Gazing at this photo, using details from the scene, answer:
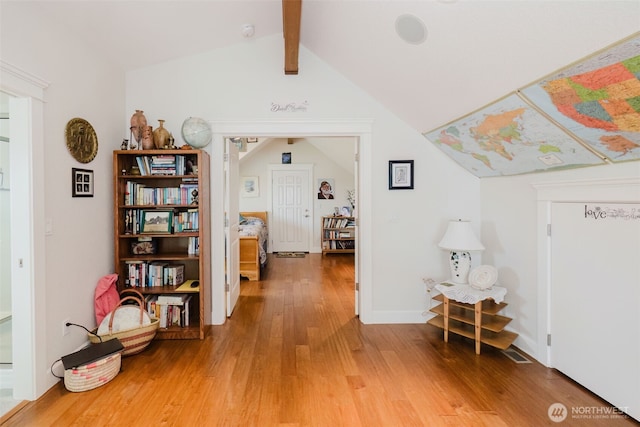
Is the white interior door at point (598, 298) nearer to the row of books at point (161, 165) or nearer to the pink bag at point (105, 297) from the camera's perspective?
the row of books at point (161, 165)

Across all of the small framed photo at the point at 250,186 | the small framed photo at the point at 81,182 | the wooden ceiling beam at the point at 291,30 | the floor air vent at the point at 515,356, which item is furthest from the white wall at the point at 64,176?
the small framed photo at the point at 250,186

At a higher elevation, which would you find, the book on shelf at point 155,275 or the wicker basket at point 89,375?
the book on shelf at point 155,275

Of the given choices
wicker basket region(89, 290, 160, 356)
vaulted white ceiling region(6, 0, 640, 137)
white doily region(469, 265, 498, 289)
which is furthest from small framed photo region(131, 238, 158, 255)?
white doily region(469, 265, 498, 289)

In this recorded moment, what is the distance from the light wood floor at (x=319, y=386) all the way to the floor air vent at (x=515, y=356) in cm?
6

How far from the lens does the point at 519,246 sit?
2668 mm

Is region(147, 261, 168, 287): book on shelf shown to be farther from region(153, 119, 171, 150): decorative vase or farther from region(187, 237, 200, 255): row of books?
region(153, 119, 171, 150): decorative vase

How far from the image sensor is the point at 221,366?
7.81ft

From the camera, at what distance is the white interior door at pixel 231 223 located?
10.8ft

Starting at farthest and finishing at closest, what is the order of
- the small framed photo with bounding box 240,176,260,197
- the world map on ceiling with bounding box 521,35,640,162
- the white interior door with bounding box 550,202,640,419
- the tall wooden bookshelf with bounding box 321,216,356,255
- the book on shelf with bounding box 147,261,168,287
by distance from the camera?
the small framed photo with bounding box 240,176,260,197
the tall wooden bookshelf with bounding box 321,216,356,255
the book on shelf with bounding box 147,261,168,287
the white interior door with bounding box 550,202,640,419
the world map on ceiling with bounding box 521,35,640,162

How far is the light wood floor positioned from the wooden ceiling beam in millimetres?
2538

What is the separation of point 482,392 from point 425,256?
142 cm

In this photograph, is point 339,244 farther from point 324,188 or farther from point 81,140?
point 81,140

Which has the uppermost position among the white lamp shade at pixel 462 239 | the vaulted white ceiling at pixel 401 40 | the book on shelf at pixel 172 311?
the vaulted white ceiling at pixel 401 40

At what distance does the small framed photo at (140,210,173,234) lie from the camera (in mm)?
2922
